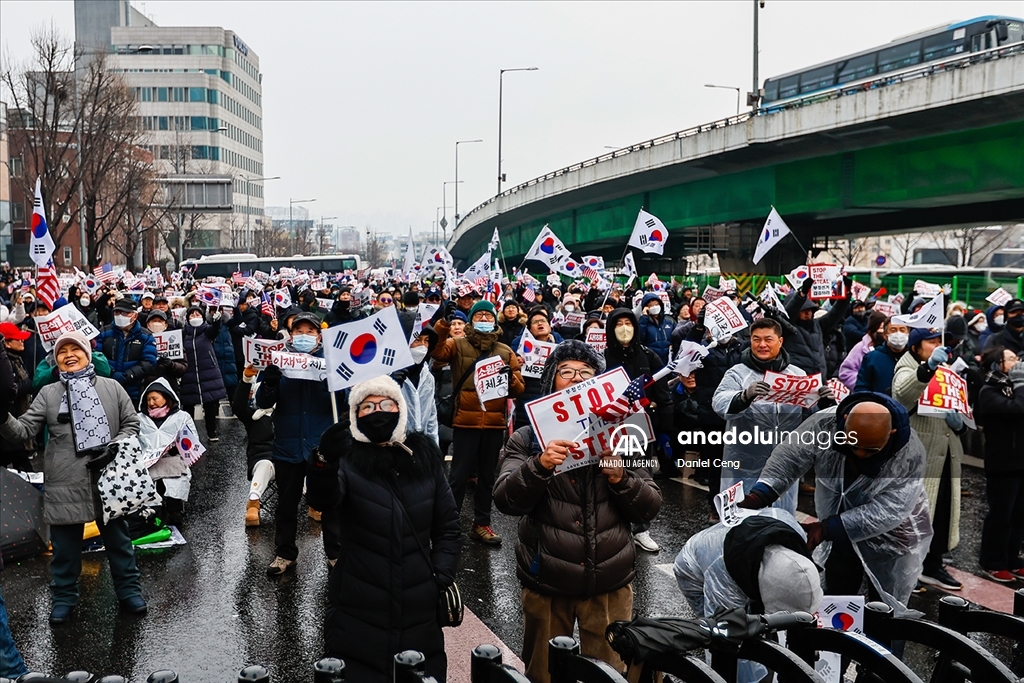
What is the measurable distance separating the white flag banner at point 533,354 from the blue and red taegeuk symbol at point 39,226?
27.4ft

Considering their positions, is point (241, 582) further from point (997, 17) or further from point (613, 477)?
point (997, 17)

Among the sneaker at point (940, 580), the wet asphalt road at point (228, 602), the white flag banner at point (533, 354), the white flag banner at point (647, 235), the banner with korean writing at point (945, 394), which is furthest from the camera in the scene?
the white flag banner at point (647, 235)

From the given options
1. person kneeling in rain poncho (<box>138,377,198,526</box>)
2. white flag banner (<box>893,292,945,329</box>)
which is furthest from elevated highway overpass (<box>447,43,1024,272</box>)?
person kneeling in rain poncho (<box>138,377,198,526</box>)

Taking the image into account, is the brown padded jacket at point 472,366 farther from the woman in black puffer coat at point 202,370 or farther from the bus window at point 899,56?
the bus window at point 899,56

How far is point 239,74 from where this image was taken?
119m

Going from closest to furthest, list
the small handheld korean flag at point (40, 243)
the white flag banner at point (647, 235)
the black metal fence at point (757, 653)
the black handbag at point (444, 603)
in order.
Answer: the black metal fence at point (757, 653)
the black handbag at point (444, 603)
the small handheld korean flag at point (40, 243)
the white flag banner at point (647, 235)

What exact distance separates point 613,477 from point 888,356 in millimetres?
4521

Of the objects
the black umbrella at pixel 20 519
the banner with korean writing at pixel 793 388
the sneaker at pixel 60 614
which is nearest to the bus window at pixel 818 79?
the banner with korean writing at pixel 793 388

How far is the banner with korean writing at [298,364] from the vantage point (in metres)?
7.00

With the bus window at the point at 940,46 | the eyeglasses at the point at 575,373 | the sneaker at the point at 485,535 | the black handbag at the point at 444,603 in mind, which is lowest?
the sneaker at the point at 485,535

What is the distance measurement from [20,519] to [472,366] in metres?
3.72

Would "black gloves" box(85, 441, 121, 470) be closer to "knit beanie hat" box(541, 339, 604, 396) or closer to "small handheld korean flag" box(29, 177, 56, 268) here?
"knit beanie hat" box(541, 339, 604, 396)

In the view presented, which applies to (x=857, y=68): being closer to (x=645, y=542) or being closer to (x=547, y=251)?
(x=547, y=251)

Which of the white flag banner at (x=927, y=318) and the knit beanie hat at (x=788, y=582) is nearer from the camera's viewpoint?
the knit beanie hat at (x=788, y=582)
